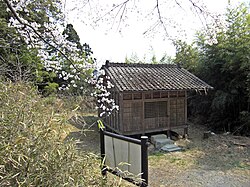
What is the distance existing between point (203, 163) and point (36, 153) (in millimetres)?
5104

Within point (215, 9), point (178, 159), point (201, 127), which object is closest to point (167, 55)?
point (201, 127)

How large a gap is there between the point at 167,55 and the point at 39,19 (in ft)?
31.1

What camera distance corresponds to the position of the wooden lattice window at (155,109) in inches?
288

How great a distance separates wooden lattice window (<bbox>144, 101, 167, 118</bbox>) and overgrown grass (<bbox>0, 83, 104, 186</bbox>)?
5644 millimetres

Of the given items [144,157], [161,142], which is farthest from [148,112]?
[144,157]

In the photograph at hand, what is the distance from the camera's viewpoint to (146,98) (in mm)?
7270

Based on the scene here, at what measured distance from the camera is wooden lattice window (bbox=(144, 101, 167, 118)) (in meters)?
7.31

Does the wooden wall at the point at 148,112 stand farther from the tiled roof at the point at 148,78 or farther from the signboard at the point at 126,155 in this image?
the signboard at the point at 126,155

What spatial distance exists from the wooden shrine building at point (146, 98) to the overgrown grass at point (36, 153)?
4.87m

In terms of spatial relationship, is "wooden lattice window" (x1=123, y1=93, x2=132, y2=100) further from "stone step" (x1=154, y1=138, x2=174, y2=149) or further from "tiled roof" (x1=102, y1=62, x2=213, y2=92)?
"stone step" (x1=154, y1=138, x2=174, y2=149)

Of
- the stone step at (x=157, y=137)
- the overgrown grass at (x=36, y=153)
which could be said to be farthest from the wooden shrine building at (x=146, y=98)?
the overgrown grass at (x=36, y=153)

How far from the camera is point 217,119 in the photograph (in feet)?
30.9

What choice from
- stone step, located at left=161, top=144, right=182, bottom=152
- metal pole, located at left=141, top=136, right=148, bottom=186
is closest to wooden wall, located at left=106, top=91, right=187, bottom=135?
stone step, located at left=161, top=144, right=182, bottom=152

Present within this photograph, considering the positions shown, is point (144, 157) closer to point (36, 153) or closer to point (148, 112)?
point (36, 153)
